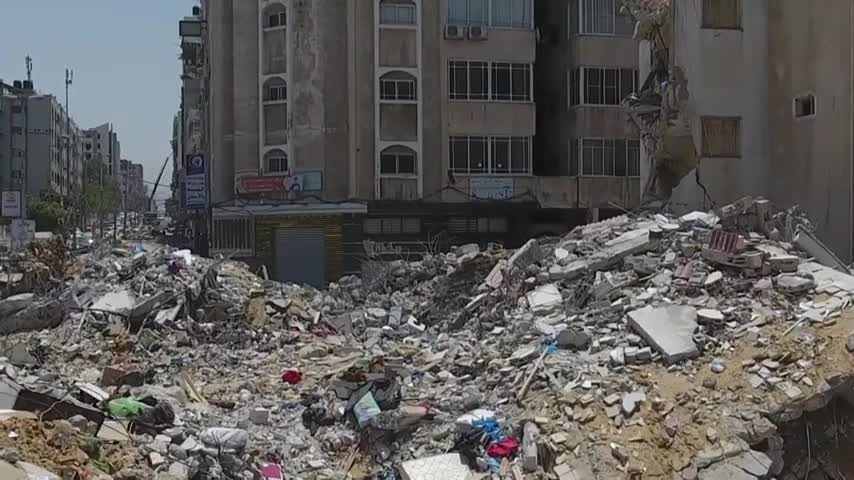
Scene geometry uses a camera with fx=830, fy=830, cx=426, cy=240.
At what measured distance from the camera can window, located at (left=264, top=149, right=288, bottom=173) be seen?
100ft

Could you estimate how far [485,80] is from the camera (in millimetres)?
30875

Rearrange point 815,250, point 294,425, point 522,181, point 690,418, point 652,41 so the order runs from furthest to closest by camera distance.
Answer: point 522,181 → point 652,41 → point 815,250 → point 294,425 → point 690,418

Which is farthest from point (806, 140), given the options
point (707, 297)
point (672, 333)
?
point (672, 333)

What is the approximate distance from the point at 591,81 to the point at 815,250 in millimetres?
19774

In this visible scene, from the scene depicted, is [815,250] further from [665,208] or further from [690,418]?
[665,208]

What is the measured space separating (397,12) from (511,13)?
428cm

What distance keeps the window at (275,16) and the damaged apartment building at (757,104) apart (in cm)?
1376

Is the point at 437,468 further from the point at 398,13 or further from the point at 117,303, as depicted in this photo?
the point at 398,13

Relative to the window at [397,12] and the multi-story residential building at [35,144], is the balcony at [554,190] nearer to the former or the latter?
the window at [397,12]

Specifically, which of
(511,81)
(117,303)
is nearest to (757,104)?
(511,81)

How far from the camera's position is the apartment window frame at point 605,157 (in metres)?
31.1

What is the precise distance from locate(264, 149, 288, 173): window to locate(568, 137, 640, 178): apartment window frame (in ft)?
35.5

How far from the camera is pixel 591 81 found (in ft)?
103

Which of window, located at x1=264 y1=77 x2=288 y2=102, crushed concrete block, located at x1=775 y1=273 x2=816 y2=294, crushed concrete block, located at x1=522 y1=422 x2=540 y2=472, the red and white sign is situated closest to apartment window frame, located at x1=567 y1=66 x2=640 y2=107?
the red and white sign
